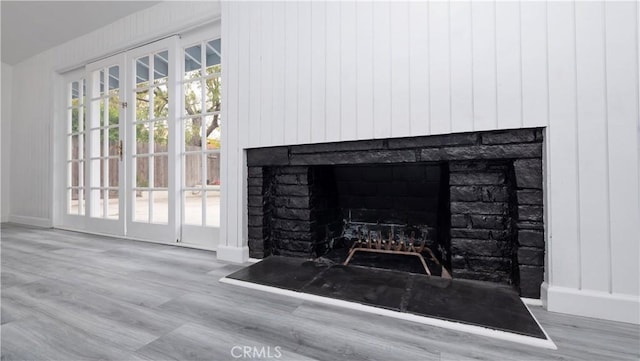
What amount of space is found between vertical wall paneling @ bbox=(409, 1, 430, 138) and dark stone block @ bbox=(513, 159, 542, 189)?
1.56ft

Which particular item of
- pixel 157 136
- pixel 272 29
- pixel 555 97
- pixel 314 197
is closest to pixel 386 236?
pixel 314 197

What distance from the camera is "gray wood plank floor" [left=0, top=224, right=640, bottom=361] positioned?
3.06ft

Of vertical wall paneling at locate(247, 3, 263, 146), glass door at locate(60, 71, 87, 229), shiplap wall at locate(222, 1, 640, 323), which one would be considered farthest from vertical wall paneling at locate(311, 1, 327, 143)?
glass door at locate(60, 71, 87, 229)

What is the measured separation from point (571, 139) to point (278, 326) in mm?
1558

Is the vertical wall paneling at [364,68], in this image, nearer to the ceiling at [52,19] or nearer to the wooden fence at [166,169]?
the wooden fence at [166,169]

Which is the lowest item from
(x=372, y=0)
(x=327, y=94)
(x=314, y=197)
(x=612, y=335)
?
(x=612, y=335)

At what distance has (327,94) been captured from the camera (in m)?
1.75

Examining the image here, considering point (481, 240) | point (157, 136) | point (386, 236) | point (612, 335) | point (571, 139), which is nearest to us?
point (612, 335)

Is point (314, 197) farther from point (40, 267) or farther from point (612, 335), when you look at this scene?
point (40, 267)

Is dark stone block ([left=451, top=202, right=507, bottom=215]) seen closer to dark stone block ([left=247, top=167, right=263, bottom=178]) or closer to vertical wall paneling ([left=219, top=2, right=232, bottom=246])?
dark stone block ([left=247, top=167, right=263, bottom=178])

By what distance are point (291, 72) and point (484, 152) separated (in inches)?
51.1

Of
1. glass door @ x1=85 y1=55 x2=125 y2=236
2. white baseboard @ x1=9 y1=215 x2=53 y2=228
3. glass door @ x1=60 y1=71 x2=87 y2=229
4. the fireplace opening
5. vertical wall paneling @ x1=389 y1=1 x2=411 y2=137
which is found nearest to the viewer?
vertical wall paneling @ x1=389 y1=1 x2=411 y2=137

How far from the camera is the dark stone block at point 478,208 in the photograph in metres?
1.44

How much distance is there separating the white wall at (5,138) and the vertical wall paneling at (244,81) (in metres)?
4.53
